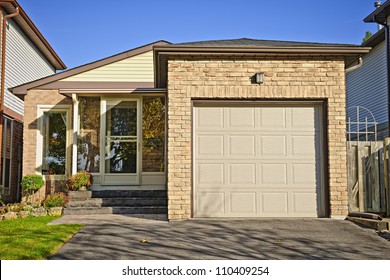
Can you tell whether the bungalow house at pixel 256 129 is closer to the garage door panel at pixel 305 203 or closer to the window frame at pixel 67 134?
the garage door panel at pixel 305 203

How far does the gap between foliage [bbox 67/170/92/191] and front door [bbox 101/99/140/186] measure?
901 mm

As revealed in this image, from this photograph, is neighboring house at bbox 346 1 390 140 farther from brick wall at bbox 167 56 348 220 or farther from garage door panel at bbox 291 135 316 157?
garage door panel at bbox 291 135 316 157

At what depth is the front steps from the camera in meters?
11.7

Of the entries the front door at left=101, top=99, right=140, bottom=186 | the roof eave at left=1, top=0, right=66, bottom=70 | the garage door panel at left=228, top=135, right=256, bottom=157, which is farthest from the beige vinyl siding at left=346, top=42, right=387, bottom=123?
the roof eave at left=1, top=0, right=66, bottom=70

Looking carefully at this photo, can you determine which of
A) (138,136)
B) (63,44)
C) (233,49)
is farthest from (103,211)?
(63,44)

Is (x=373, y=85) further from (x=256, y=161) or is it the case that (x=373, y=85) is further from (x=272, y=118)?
(x=256, y=161)

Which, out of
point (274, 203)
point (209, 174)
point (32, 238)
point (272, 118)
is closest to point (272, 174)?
point (274, 203)

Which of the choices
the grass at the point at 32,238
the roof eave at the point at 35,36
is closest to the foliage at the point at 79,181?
the grass at the point at 32,238

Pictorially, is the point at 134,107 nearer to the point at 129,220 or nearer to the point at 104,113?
the point at 104,113

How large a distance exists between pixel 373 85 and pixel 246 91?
466 inches

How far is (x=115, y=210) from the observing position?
38.4ft
